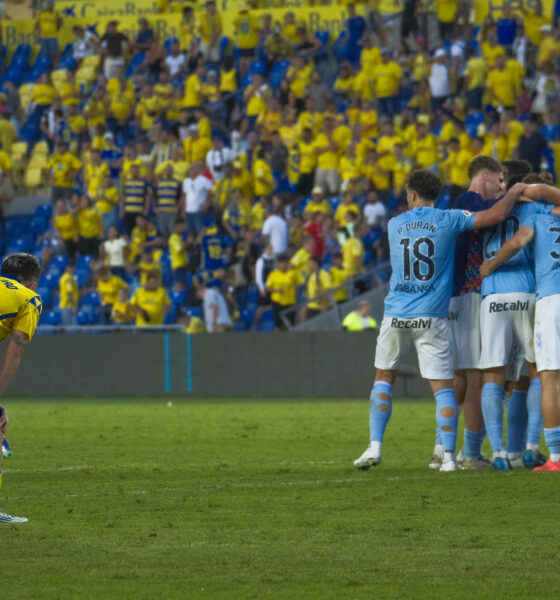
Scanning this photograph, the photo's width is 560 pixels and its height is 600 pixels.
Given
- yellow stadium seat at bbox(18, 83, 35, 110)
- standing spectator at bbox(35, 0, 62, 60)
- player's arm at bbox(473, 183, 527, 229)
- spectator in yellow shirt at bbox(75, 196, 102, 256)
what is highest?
standing spectator at bbox(35, 0, 62, 60)

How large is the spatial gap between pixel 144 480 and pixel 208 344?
1359 cm

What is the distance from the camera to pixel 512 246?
1052 centimetres

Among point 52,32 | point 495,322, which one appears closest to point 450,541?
point 495,322

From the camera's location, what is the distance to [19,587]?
6.24 m

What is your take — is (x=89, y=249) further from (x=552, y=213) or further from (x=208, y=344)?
(x=552, y=213)

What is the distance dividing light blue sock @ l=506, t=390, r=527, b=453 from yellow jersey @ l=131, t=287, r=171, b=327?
14814 millimetres

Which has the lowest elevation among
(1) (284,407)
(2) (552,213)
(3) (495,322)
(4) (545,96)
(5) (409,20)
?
(1) (284,407)

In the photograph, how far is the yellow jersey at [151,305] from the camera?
25578mm

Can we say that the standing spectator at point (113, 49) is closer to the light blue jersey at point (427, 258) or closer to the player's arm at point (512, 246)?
the light blue jersey at point (427, 258)

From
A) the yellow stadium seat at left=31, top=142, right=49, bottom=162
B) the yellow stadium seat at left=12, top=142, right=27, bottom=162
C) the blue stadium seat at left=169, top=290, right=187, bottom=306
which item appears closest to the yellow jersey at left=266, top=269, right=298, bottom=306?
the blue stadium seat at left=169, top=290, right=187, bottom=306

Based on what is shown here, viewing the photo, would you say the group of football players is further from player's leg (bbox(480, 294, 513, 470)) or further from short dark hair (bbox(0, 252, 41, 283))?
short dark hair (bbox(0, 252, 41, 283))

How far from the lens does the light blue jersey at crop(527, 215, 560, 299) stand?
10.6m

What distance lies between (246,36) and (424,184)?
20.0 meters

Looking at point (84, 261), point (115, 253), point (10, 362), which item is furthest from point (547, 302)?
point (84, 261)
